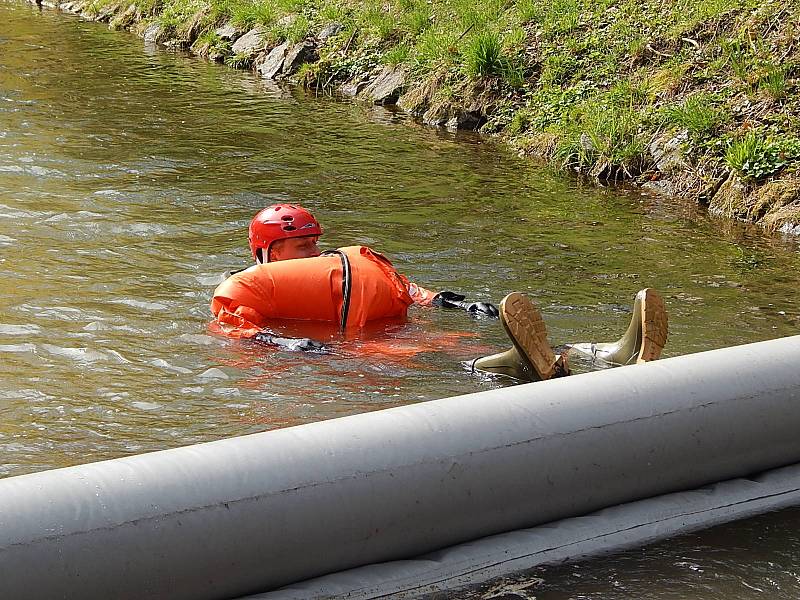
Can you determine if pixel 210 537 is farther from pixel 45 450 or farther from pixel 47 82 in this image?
pixel 47 82

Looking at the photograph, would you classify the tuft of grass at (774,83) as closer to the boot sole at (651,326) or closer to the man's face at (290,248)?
the man's face at (290,248)

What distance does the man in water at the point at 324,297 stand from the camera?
5.66m

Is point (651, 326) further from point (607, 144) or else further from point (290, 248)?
point (607, 144)

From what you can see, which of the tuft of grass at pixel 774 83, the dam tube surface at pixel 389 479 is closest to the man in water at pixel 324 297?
the dam tube surface at pixel 389 479

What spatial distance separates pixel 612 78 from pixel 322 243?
4978 mm

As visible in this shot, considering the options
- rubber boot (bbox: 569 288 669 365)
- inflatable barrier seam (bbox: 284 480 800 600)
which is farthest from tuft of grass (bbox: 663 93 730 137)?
inflatable barrier seam (bbox: 284 480 800 600)

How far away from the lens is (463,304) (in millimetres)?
6855

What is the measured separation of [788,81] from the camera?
35.7 ft

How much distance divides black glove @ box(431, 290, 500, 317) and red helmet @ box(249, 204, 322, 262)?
0.80m

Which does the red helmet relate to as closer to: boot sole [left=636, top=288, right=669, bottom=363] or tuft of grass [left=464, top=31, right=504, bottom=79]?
boot sole [left=636, top=288, right=669, bottom=363]

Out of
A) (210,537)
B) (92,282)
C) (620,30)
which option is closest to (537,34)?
(620,30)

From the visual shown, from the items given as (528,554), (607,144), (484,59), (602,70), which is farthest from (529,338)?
(484,59)

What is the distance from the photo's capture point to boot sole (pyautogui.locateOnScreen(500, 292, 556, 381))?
524 cm

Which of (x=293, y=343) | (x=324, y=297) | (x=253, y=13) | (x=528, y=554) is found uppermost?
(x=253, y=13)
